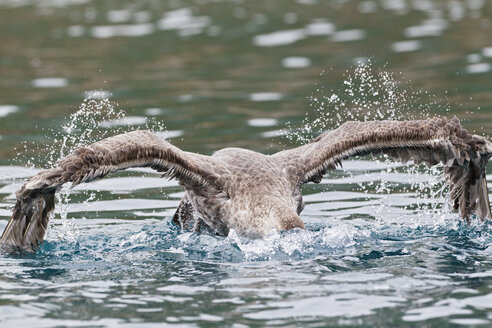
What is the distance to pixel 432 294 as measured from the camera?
9.82m

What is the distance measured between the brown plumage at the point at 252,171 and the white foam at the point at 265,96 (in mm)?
8130

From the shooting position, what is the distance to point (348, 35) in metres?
29.5

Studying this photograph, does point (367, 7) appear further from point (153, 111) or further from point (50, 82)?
point (153, 111)

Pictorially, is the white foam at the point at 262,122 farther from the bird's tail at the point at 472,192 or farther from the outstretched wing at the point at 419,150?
the bird's tail at the point at 472,192

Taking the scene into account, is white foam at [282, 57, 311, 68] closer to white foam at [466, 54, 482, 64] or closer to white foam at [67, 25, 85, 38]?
white foam at [466, 54, 482, 64]

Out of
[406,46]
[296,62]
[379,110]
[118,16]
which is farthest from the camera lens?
[118,16]

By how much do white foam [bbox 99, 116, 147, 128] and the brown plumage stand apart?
6353 millimetres

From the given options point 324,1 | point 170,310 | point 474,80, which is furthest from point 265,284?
point 324,1

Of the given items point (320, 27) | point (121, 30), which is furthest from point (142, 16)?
point (320, 27)

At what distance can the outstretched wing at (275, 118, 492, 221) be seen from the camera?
1274 cm

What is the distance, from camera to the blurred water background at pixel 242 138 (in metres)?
9.74

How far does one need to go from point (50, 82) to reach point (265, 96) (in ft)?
18.3

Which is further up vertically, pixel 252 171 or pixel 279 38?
pixel 279 38

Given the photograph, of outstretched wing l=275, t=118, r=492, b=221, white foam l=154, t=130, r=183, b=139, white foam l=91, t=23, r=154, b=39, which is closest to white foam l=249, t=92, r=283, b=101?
white foam l=154, t=130, r=183, b=139
